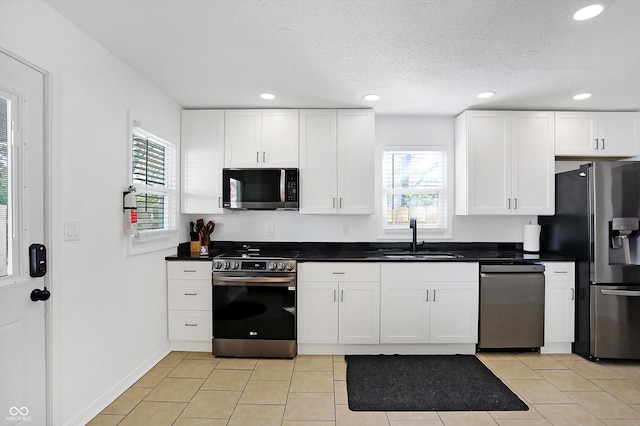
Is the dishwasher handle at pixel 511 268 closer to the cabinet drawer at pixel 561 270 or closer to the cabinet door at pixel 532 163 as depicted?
the cabinet drawer at pixel 561 270

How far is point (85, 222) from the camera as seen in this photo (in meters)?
2.22

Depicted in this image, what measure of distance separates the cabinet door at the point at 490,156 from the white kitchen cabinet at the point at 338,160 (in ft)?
3.35

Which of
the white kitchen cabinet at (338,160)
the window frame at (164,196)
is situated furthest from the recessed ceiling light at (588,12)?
the window frame at (164,196)

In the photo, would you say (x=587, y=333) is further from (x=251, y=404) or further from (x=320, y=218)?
(x=251, y=404)

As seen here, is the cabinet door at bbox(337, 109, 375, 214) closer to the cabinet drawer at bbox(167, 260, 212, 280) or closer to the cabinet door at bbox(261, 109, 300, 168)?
the cabinet door at bbox(261, 109, 300, 168)

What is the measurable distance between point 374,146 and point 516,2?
194 cm

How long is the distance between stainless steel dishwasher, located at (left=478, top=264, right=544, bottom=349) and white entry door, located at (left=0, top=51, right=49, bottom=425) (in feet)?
11.1

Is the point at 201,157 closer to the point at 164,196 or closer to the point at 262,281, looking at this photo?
the point at 164,196

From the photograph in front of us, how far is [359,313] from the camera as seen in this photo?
3281 millimetres

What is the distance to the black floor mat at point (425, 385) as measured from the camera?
2.45m

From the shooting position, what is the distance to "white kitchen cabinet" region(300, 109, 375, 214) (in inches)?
142

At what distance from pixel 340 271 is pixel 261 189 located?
115 centimetres

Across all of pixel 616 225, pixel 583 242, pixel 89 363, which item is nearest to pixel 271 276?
pixel 89 363

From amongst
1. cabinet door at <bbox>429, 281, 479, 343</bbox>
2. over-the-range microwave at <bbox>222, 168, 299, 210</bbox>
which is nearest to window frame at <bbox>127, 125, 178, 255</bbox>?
over-the-range microwave at <bbox>222, 168, 299, 210</bbox>
